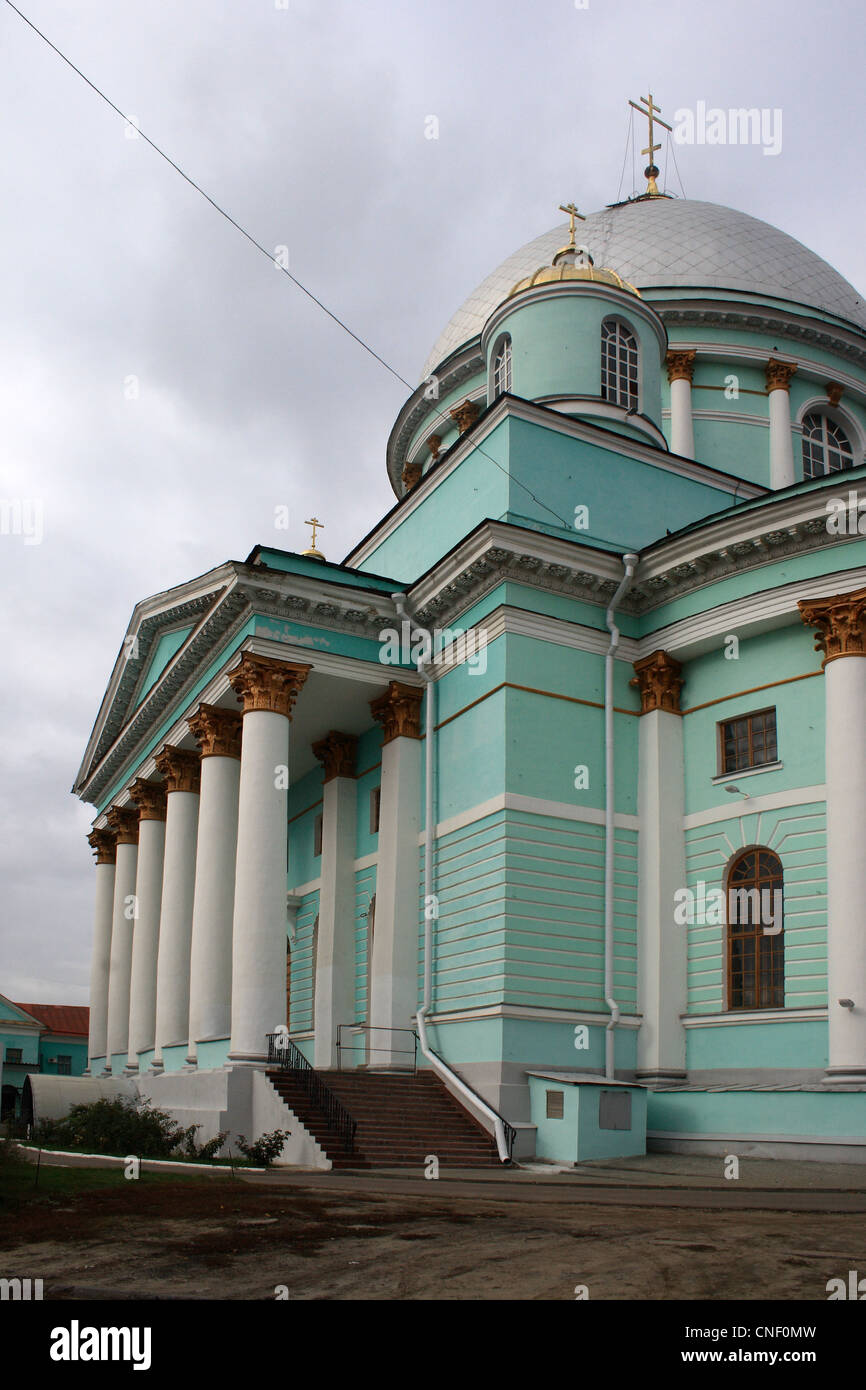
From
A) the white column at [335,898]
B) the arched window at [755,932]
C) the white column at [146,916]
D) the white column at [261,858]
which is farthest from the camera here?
the white column at [146,916]

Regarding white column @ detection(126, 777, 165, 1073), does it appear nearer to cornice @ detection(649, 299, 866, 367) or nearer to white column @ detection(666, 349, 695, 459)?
white column @ detection(666, 349, 695, 459)

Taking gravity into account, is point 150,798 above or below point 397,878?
above

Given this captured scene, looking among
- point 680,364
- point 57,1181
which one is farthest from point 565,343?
point 57,1181

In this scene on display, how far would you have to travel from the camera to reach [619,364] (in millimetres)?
25000

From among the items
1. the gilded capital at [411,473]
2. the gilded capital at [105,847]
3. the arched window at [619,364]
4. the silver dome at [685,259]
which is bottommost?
the gilded capital at [105,847]

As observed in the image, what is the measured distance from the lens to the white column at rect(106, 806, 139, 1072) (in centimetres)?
3112

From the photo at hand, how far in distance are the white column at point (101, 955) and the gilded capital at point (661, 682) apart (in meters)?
Result: 19.7

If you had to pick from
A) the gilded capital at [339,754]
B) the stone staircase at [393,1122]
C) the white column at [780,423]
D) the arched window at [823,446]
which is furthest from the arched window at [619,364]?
the stone staircase at [393,1122]

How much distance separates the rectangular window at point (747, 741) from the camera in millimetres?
18438

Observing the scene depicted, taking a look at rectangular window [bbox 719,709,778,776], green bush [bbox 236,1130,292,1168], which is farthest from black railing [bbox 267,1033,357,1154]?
rectangular window [bbox 719,709,778,776]

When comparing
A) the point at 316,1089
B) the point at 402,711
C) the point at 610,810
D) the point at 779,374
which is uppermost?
the point at 779,374

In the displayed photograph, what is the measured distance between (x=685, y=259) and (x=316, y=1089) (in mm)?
22230

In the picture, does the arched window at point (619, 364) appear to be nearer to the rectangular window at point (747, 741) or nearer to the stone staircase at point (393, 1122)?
the rectangular window at point (747, 741)

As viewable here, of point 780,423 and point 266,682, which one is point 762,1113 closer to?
point 266,682
